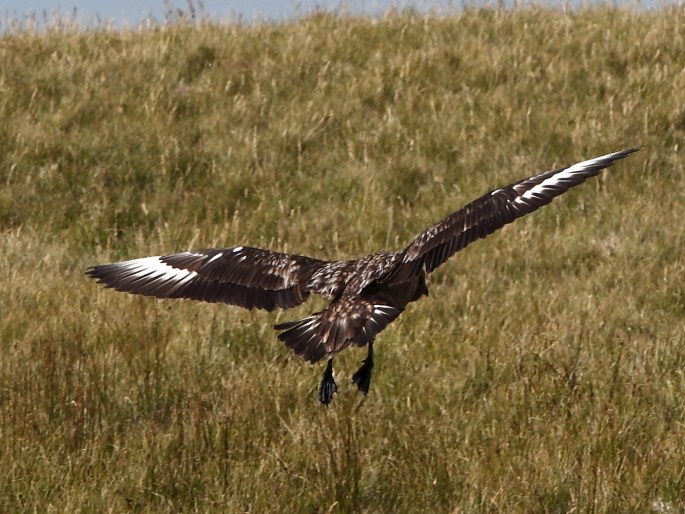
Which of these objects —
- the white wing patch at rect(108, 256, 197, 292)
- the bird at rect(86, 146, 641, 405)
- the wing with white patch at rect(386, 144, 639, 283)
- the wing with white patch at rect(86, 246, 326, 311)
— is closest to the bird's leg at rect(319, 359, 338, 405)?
the bird at rect(86, 146, 641, 405)

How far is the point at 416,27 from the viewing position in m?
11.9

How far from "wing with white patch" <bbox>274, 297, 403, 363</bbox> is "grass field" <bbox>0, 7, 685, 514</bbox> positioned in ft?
1.24

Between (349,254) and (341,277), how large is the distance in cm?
266

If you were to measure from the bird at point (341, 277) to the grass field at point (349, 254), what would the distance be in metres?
0.39

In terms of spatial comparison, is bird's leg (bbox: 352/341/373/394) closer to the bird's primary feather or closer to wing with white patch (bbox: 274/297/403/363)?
the bird's primary feather

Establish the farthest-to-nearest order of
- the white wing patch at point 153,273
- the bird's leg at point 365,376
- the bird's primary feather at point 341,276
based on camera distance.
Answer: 1. the white wing patch at point 153,273
2. the bird's leg at point 365,376
3. the bird's primary feather at point 341,276

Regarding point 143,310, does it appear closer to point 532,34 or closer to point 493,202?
point 493,202

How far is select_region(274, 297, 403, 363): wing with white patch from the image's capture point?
5.00m

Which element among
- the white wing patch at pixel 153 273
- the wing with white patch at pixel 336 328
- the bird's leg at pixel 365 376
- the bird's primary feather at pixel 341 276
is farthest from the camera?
the white wing patch at pixel 153 273

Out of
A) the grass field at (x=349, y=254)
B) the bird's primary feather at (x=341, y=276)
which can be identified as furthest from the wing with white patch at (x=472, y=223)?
the grass field at (x=349, y=254)

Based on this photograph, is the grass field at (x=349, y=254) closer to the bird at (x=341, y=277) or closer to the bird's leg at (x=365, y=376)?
the bird's leg at (x=365, y=376)

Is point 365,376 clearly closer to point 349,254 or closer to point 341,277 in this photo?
point 341,277

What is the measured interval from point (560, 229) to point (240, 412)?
3972mm

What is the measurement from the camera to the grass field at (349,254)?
5.01m
